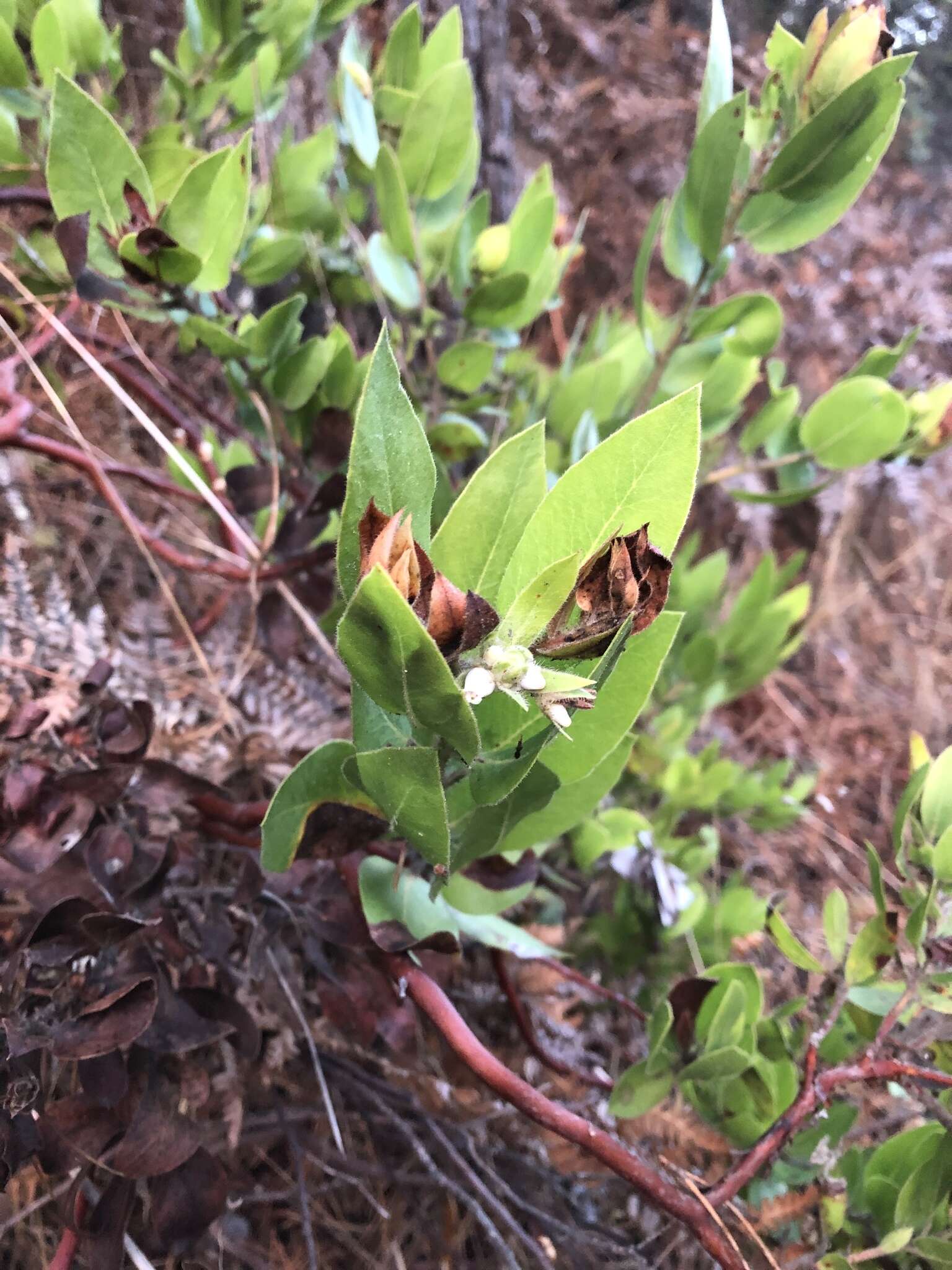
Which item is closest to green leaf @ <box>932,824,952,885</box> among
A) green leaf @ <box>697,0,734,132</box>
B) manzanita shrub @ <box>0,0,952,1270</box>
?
manzanita shrub @ <box>0,0,952,1270</box>

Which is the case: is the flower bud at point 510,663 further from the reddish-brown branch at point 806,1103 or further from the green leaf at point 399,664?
the reddish-brown branch at point 806,1103

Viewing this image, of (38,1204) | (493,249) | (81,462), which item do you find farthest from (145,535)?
(38,1204)

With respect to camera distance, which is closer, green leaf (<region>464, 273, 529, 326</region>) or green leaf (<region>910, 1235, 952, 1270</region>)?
green leaf (<region>910, 1235, 952, 1270</region>)

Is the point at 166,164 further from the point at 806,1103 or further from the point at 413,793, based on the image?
the point at 806,1103

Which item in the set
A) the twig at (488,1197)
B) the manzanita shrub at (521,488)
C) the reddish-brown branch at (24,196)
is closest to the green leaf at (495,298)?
the manzanita shrub at (521,488)

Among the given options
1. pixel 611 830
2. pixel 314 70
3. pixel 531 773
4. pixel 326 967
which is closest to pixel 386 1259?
pixel 326 967

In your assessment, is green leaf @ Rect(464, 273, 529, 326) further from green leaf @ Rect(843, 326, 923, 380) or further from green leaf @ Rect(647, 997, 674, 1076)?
green leaf @ Rect(647, 997, 674, 1076)
